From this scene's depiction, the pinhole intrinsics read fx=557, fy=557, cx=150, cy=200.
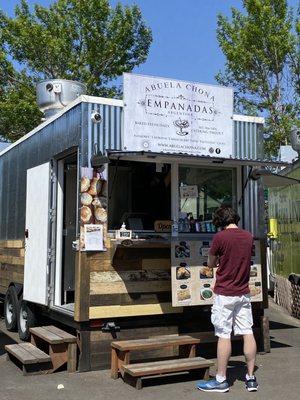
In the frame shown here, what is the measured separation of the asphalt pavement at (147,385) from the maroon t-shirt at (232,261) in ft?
3.35

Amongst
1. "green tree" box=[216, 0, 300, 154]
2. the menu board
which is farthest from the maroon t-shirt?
"green tree" box=[216, 0, 300, 154]

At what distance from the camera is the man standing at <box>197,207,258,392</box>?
5523 mm

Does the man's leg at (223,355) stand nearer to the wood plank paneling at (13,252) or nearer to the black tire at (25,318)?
the black tire at (25,318)

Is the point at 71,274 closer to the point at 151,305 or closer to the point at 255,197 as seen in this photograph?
the point at 151,305

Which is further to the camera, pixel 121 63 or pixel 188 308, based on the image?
pixel 121 63

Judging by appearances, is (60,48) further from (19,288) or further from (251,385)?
(251,385)

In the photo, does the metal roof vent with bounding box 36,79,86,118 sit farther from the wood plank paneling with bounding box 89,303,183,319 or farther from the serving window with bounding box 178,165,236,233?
the wood plank paneling with bounding box 89,303,183,319

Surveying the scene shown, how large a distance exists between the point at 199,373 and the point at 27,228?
359cm

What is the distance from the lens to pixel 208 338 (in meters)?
7.05

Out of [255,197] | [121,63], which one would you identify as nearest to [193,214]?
[255,197]

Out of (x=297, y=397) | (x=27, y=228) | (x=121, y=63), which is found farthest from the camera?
(x=121, y=63)

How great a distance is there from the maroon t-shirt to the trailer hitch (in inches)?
56.0

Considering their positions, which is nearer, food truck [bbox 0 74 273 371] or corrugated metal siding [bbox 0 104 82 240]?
food truck [bbox 0 74 273 371]

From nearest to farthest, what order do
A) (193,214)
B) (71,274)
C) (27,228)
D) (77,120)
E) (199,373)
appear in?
(199,373), (77,120), (193,214), (71,274), (27,228)
